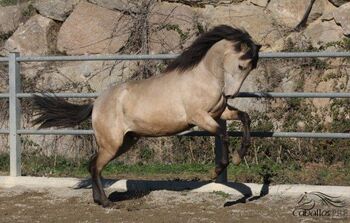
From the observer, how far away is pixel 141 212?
6.93m

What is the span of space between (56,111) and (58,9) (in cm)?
619

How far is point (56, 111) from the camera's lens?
8195 mm

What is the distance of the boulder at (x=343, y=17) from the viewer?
1256cm

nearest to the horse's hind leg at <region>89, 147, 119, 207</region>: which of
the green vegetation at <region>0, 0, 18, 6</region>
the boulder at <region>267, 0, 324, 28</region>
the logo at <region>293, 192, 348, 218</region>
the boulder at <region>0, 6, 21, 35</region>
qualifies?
the logo at <region>293, 192, 348, 218</region>

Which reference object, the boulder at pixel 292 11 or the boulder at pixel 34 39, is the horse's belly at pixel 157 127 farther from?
the boulder at pixel 34 39

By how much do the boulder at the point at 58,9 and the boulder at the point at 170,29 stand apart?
1843mm

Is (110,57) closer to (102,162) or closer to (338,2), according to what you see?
(102,162)

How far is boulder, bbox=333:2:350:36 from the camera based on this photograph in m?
12.6

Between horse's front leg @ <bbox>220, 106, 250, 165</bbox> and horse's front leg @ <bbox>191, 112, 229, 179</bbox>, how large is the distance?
0.11 m

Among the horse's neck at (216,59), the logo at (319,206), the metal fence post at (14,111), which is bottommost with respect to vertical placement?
the logo at (319,206)

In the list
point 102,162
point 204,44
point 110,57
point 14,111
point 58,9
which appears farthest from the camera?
point 58,9

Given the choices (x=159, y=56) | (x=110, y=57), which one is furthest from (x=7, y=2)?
(x=159, y=56)

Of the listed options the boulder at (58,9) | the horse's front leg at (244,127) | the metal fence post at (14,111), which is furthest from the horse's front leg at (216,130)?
the boulder at (58,9)

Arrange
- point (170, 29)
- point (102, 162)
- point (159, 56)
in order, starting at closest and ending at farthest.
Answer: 1. point (102, 162)
2. point (159, 56)
3. point (170, 29)
